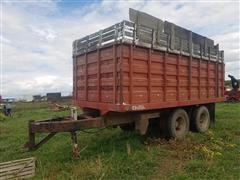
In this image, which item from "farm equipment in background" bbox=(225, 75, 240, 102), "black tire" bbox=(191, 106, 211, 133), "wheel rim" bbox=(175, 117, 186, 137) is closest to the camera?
"wheel rim" bbox=(175, 117, 186, 137)

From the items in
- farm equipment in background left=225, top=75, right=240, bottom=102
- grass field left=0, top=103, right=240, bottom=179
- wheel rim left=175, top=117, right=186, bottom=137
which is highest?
farm equipment in background left=225, top=75, right=240, bottom=102

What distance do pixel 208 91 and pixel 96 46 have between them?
481 cm

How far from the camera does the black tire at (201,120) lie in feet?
34.6

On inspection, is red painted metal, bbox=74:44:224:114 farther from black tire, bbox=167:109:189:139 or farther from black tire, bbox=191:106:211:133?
black tire, bbox=191:106:211:133

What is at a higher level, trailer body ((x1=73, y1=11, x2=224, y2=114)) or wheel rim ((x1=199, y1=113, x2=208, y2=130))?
trailer body ((x1=73, y1=11, x2=224, y2=114))

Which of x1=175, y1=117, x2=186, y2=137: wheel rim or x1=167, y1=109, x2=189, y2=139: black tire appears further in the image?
x1=175, y1=117, x2=186, y2=137: wheel rim

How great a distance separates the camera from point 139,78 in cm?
770

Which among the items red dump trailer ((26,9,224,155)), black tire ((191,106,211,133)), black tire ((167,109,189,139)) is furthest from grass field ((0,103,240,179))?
red dump trailer ((26,9,224,155))

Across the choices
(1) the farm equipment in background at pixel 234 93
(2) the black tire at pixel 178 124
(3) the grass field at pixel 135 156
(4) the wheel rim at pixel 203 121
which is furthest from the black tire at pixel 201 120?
(1) the farm equipment in background at pixel 234 93

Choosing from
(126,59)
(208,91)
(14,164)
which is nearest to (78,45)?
(126,59)

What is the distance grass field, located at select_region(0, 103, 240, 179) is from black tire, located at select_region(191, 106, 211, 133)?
42 cm

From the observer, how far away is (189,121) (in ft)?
34.0

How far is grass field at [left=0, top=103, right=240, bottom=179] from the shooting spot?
6258 mm

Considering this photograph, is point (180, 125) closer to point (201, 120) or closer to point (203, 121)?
point (201, 120)
